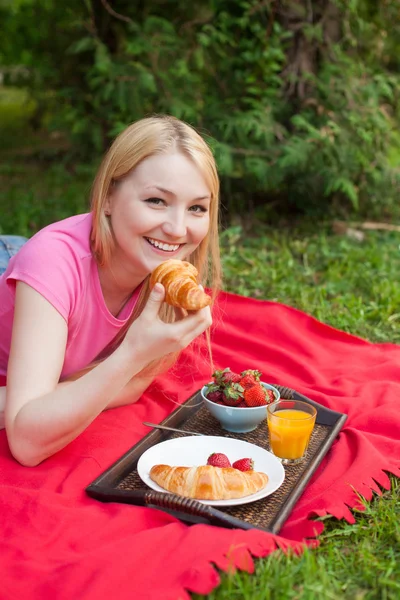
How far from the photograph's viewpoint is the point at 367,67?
7.10 m

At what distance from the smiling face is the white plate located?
744 mm

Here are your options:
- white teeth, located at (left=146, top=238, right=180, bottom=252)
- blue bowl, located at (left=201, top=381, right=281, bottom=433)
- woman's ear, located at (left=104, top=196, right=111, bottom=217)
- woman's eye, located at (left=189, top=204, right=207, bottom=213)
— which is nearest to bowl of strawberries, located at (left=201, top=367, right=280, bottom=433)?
blue bowl, located at (left=201, top=381, right=281, bottom=433)

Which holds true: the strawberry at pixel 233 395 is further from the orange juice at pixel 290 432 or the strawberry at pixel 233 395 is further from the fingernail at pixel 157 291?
the fingernail at pixel 157 291

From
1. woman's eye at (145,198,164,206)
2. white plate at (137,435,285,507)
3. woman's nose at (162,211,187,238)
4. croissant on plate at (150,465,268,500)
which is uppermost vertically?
woman's eye at (145,198,164,206)

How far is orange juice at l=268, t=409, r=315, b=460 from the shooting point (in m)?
2.72

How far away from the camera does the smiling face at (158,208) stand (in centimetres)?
284

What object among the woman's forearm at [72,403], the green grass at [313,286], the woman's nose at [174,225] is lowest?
the green grass at [313,286]

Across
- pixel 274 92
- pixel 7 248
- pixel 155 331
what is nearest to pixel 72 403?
pixel 155 331

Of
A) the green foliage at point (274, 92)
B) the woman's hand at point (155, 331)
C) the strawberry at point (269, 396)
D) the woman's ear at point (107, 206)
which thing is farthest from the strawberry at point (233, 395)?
the green foliage at point (274, 92)

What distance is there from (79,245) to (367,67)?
513 cm

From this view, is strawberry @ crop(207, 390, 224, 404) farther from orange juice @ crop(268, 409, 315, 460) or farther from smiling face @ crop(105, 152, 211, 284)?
smiling face @ crop(105, 152, 211, 284)

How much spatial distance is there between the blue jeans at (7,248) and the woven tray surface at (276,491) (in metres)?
1.55

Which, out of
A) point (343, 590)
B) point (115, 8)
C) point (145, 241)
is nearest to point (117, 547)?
point (343, 590)

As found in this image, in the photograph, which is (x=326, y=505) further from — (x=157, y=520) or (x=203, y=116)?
(x=203, y=116)
